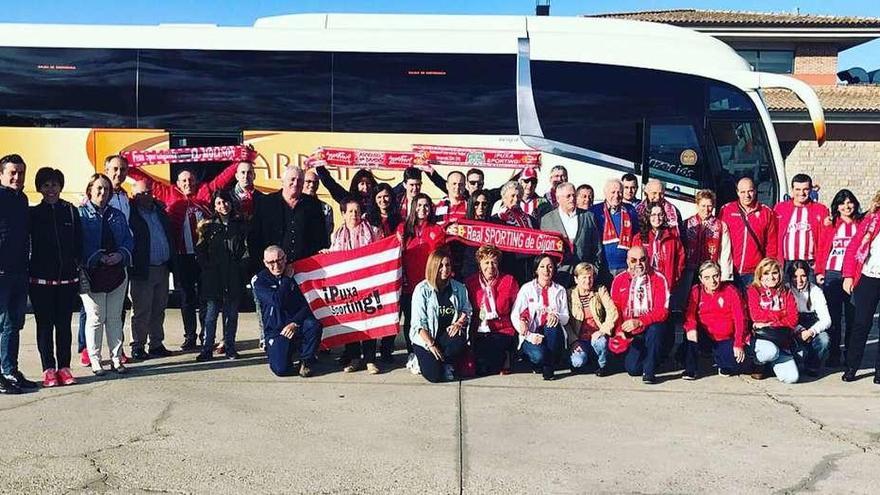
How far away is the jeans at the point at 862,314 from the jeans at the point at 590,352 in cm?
214

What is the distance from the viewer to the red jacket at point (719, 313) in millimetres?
6551

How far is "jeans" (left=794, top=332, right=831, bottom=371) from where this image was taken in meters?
6.71

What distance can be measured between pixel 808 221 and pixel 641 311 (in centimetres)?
202

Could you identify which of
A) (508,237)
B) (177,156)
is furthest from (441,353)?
(177,156)

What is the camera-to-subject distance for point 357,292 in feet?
22.6

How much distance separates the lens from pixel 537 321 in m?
6.60

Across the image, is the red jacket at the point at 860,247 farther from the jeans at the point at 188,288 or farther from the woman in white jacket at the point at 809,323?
the jeans at the point at 188,288

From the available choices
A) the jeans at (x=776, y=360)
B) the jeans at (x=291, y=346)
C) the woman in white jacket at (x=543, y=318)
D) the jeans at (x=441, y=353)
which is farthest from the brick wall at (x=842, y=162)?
the jeans at (x=291, y=346)

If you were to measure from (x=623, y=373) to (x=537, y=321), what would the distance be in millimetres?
930

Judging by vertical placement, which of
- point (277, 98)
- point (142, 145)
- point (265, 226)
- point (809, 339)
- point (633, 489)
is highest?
point (277, 98)

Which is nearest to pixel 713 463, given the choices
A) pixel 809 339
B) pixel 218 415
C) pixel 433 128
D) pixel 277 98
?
pixel 809 339

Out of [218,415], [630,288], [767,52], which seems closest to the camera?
[218,415]

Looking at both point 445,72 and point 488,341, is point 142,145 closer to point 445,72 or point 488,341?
point 445,72

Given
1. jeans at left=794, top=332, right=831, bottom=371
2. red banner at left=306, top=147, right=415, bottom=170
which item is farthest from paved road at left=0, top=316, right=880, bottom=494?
red banner at left=306, top=147, right=415, bottom=170
